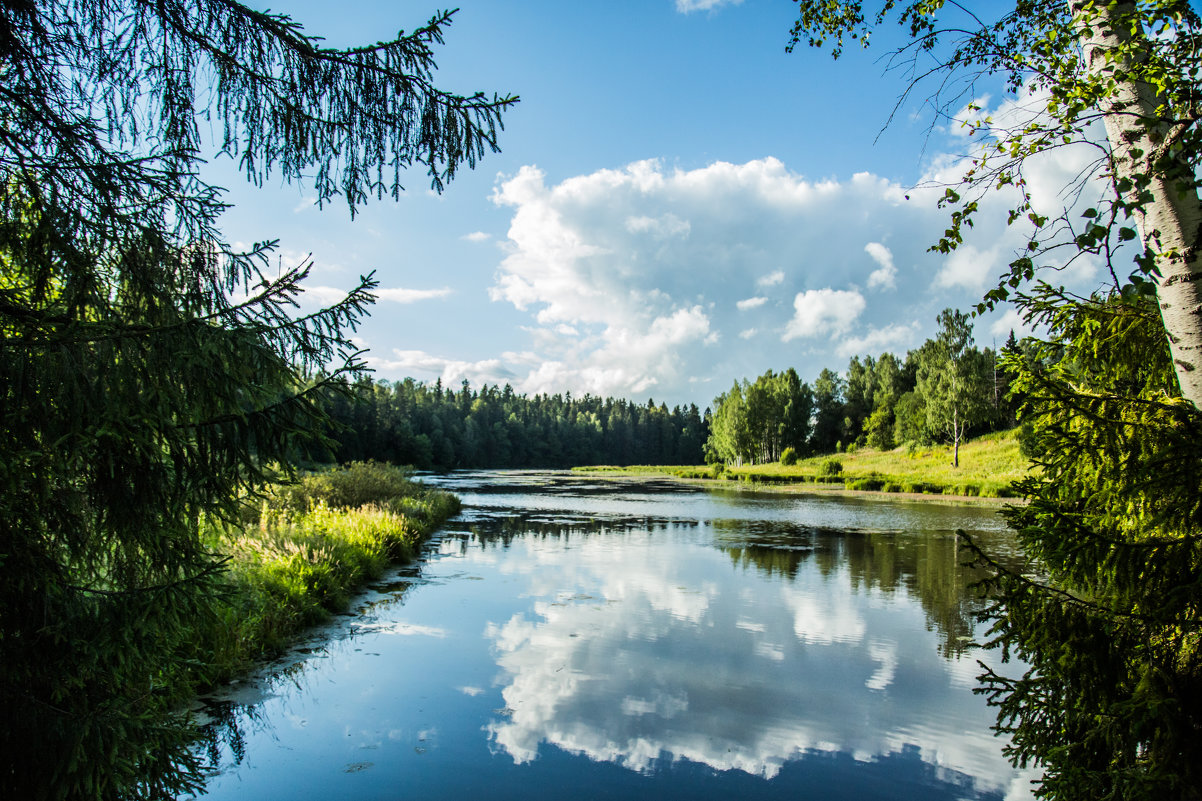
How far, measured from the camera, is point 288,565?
9.88 meters

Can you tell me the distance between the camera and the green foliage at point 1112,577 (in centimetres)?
342

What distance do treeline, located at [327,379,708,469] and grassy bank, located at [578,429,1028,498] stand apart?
39520 millimetres

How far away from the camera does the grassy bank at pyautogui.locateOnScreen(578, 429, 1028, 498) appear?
38.3m

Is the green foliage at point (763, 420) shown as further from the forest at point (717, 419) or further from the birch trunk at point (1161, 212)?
the birch trunk at point (1161, 212)

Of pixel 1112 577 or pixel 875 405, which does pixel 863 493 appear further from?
pixel 875 405

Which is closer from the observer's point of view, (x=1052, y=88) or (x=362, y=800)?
(x=1052, y=88)

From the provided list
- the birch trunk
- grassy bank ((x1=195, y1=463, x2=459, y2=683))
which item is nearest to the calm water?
grassy bank ((x1=195, y1=463, x2=459, y2=683))

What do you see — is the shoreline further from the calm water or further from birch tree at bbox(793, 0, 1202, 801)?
birch tree at bbox(793, 0, 1202, 801)

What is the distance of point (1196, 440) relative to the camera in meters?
3.26

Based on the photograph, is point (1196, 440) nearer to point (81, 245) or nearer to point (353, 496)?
point (81, 245)

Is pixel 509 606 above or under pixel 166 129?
under

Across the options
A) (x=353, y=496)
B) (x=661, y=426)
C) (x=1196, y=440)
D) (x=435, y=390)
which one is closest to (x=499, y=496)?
(x=353, y=496)

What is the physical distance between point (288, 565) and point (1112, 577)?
408 inches

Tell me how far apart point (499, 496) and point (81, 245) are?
35.9 m
